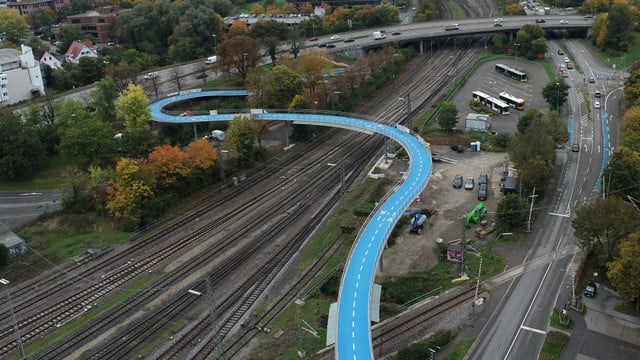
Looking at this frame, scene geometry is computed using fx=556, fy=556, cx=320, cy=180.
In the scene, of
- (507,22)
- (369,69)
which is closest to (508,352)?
(369,69)

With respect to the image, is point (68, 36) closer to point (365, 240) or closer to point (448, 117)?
point (448, 117)

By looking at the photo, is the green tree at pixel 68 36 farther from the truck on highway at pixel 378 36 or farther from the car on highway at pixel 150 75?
the truck on highway at pixel 378 36

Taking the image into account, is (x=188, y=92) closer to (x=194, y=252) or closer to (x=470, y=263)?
(x=194, y=252)

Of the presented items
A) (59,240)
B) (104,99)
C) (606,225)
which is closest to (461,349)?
(606,225)

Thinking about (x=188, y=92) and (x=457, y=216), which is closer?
(x=457, y=216)

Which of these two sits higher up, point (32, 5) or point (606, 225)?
point (32, 5)

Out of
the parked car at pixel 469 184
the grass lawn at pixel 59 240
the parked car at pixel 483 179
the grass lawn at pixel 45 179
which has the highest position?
the grass lawn at pixel 45 179

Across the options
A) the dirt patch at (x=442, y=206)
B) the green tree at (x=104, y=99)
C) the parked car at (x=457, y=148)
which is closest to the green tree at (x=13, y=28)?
the green tree at (x=104, y=99)
